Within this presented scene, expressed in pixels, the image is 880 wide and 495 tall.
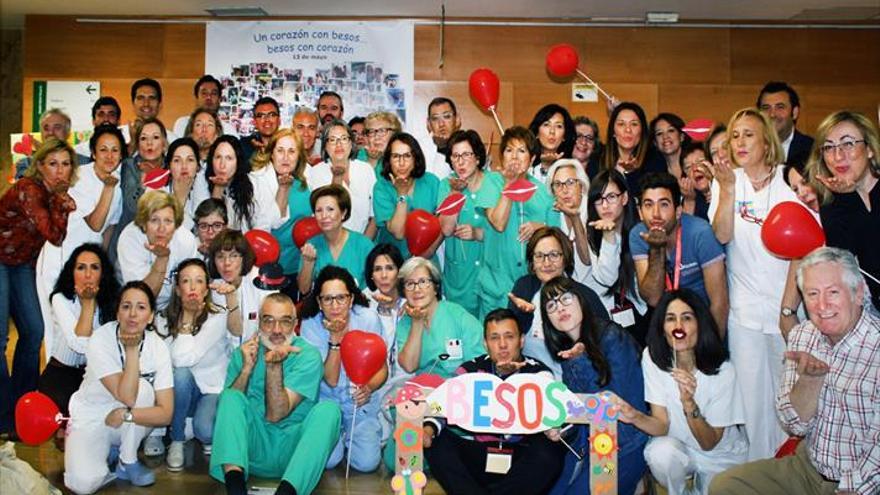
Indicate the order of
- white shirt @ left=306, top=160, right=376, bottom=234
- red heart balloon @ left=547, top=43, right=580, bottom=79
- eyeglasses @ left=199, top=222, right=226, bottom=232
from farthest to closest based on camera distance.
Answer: red heart balloon @ left=547, top=43, right=580, bottom=79
white shirt @ left=306, top=160, right=376, bottom=234
eyeglasses @ left=199, top=222, right=226, bottom=232

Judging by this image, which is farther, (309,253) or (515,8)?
(515,8)

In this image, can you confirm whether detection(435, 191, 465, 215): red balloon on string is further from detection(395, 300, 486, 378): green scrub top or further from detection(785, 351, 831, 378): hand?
detection(785, 351, 831, 378): hand

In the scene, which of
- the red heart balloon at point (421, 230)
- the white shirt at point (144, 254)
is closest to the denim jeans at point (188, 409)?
the white shirt at point (144, 254)

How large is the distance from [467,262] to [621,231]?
0.91m

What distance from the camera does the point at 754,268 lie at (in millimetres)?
3809

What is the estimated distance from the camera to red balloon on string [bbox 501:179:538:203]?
432 cm

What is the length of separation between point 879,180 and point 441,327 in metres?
2.12

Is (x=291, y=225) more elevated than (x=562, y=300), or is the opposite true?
(x=291, y=225)

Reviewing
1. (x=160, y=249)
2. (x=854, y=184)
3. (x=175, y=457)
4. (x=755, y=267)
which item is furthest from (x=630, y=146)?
(x=175, y=457)

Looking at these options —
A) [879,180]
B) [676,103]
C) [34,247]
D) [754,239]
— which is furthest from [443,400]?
[676,103]

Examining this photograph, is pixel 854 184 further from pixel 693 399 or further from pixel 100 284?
pixel 100 284

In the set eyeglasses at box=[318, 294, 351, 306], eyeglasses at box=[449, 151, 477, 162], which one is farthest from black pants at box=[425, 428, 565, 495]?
eyeglasses at box=[449, 151, 477, 162]

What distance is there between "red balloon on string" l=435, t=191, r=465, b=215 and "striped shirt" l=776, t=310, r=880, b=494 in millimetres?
2054

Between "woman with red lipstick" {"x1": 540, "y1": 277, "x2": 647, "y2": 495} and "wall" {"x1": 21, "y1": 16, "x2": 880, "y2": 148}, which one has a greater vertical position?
"wall" {"x1": 21, "y1": 16, "x2": 880, "y2": 148}
